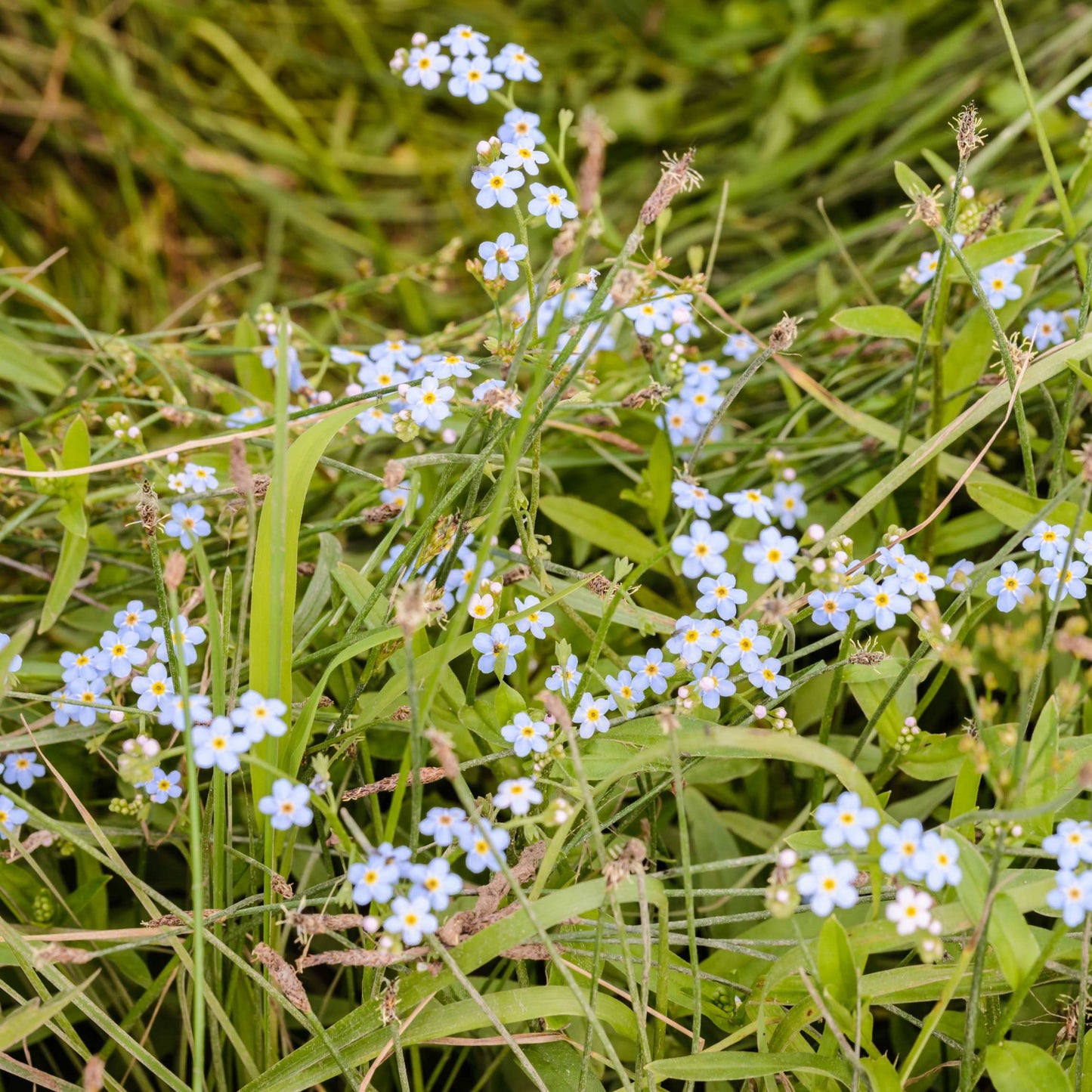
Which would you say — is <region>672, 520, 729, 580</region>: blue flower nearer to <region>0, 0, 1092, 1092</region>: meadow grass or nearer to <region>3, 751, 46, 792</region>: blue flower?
<region>0, 0, 1092, 1092</region>: meadow grass

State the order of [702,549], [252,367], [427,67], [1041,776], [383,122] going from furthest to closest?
[383,122] → [252,367] → [427,67] → [702,549] → [1041,776]

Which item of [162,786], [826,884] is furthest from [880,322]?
[162,786]

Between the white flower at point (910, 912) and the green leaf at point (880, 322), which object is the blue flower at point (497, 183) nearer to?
the green leaf at point (880, 322)

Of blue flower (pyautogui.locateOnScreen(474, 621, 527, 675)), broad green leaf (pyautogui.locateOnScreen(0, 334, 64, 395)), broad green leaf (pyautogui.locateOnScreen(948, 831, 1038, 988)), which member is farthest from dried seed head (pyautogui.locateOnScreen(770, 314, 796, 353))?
broad green leaf (pyautogui.locateOnScreen(0, 334, 64, 395))

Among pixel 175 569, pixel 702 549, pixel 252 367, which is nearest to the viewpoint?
pixel 175 569

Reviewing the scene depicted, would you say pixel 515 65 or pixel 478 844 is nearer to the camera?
pixel 478 844

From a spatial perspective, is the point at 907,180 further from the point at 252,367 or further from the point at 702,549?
the point at 252,367

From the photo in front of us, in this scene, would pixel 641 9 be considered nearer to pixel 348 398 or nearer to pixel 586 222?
pixel 348 398
